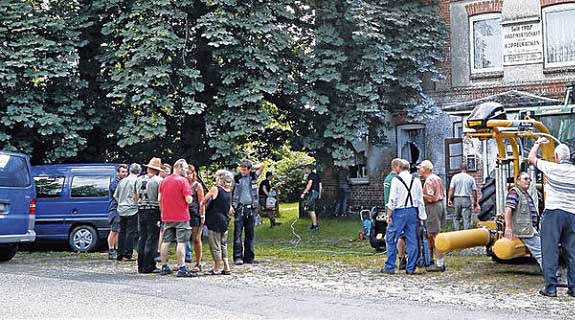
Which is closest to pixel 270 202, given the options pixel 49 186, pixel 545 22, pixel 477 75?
pixel 477 75

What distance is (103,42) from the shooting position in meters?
21.6

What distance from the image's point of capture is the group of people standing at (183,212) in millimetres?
14055

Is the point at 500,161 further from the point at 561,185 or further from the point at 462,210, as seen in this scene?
the point at 462,210

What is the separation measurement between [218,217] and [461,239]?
3926 millimetres

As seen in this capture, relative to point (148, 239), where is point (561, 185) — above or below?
above

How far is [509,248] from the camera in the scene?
13047 mm

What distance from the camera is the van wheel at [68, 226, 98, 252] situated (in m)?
19.3

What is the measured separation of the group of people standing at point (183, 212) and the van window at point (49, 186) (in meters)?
3.14

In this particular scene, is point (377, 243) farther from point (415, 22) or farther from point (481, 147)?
point (415, 22)

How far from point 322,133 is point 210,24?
156 inches

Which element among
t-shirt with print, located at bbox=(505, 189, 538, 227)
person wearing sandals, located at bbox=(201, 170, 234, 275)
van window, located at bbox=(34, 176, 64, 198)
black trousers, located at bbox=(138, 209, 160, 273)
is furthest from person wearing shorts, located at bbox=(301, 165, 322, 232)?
t-shirt with print, located at bbox=(505, 189, 538, 227)

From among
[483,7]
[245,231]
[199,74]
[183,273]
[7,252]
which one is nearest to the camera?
[183,273]

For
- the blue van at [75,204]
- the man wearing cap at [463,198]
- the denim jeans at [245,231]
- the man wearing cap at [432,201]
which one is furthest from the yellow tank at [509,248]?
the blue van at [75,204]

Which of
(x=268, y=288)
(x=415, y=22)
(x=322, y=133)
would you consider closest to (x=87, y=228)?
(x=322, y=133)
